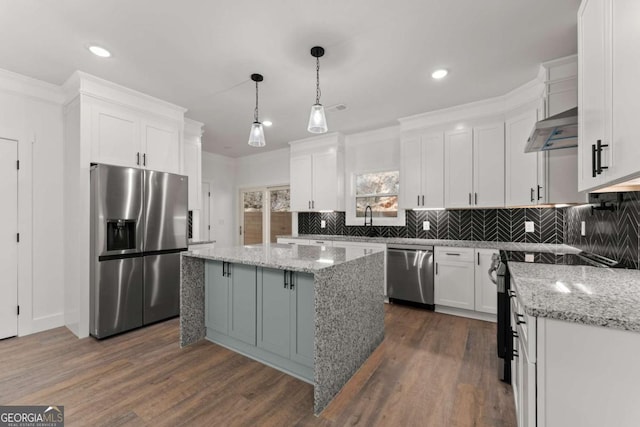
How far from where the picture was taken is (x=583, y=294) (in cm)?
120

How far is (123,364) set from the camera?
2.40 metres

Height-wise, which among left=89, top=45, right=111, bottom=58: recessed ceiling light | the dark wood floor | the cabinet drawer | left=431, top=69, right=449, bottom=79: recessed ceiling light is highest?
left=431, top=69, right=449, bottom=79: recessed ceiling light

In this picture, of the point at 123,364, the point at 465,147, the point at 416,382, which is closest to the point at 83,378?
the point at 123,364

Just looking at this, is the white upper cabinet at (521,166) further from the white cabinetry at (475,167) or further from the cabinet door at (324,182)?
the cabinet door at (324,182)

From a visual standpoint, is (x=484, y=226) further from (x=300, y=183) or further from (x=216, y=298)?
(x=216, y=298)

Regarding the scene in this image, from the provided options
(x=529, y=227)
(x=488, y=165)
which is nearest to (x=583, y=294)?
(x=488, y=165)

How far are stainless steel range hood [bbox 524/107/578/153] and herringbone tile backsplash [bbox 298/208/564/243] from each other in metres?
1.47

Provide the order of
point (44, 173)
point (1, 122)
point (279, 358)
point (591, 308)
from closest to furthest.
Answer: point (591, 308) → point (279, 358) → point (1, 122) → point (44, 173)

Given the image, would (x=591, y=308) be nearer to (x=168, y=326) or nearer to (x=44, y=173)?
(x=168, y=326)

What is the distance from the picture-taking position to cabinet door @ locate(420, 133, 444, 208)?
393 cm

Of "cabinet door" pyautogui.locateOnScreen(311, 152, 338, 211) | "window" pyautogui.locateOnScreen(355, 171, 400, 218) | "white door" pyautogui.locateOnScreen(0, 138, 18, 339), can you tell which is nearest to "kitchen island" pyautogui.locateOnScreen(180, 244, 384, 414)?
"white door" pyautogui.locateOnScreen(0, 138, 18, 339)

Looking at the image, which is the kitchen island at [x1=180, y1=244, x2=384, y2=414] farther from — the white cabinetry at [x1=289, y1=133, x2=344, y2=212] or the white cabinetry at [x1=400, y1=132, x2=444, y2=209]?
the white cabinetry at [x1=289, y1=133, x2=344, y2=212]

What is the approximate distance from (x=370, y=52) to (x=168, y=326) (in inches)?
142

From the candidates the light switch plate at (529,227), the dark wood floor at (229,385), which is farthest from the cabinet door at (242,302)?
the light switch plate at (529,227)
